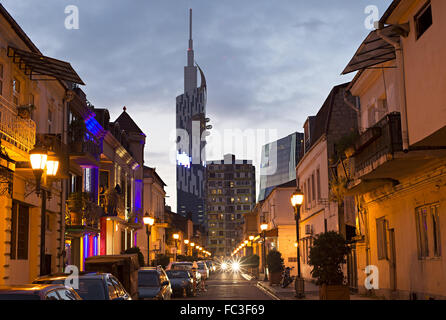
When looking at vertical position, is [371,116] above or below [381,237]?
above

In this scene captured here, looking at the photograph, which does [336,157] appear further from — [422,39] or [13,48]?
[13,48]

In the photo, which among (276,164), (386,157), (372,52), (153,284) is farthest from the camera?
(276,164)

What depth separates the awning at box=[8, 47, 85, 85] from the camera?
20.2 m

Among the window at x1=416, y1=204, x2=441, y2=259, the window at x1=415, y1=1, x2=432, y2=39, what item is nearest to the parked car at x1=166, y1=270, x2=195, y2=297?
the window at x1=416, y1=204, x2=441, y2=259

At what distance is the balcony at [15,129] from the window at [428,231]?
12596mm

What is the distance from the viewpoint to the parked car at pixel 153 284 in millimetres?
19406

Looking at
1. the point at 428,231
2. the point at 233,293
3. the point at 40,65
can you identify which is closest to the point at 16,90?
the point at 40,65

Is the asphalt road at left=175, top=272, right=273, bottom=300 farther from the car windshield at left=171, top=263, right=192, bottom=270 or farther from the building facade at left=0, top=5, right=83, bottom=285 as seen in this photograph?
the building facade at left=0, top=5, right=83, bottom=285

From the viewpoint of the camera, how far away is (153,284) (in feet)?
68.1

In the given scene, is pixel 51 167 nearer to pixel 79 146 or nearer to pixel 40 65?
pixel 40 65

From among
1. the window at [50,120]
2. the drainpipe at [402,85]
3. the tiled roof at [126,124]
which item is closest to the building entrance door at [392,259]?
the drainpipe at [402,85]

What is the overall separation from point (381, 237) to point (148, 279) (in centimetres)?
968
